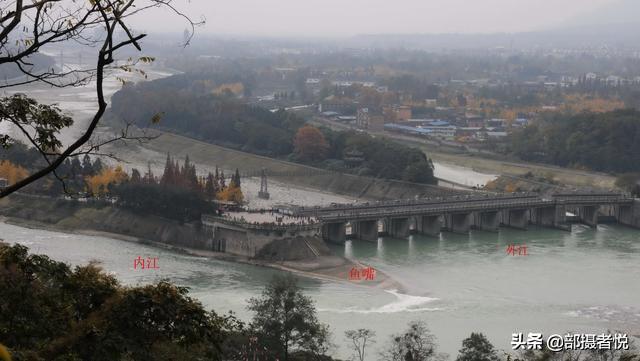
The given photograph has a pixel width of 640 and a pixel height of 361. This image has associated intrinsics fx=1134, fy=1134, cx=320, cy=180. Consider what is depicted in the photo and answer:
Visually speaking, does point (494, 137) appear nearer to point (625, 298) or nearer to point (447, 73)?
point (625, 298)

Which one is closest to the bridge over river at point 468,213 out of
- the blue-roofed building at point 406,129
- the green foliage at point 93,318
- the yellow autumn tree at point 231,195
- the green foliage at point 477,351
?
the yellow autumn tree at point 231,195

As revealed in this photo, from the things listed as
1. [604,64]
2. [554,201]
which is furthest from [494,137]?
[604,64]

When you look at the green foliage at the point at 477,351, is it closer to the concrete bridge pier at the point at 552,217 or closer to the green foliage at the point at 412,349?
the green foliage at the point at 412,349

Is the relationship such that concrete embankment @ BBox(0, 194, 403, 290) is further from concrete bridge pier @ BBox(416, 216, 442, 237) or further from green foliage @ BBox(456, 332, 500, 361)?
green foliage @ BBox(456, 332, 500, 361)

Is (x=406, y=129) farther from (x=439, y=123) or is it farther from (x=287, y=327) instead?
(x=287, y=327)

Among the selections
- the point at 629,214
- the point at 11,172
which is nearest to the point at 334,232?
the point at 11,172

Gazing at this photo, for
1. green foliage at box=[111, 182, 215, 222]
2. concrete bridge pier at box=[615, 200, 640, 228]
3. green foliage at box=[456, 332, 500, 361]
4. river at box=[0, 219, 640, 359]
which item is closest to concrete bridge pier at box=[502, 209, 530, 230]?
river at box=[0, 219, 640, 359]
